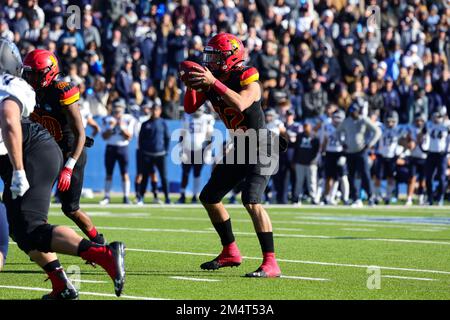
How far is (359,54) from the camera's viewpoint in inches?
995

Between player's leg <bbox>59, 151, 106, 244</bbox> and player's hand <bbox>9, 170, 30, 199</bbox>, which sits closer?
player's hand <bbox>9, 170, 30, 199</bbox>

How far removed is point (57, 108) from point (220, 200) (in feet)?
5.03

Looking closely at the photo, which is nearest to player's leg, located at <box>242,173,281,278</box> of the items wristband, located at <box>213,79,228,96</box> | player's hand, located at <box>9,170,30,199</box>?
wristband, located at <box>213,79,228,96</box>

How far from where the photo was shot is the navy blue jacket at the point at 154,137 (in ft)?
67.2

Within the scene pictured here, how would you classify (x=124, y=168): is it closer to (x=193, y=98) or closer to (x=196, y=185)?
(x=196, y=185)

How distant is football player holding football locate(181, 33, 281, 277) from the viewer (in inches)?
351

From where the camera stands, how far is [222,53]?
359 inches

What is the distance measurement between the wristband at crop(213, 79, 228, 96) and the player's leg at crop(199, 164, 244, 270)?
85 cm

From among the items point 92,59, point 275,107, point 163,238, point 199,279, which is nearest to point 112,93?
point 92,59

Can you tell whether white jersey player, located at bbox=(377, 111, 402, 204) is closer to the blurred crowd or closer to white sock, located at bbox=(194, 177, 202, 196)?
the blurred crowd

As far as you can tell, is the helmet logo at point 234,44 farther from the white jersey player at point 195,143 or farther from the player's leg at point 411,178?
the player's leg at point 411,178

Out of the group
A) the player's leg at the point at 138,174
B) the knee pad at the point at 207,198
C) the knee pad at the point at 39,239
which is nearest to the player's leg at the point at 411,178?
the player's leg at the point at 138,174

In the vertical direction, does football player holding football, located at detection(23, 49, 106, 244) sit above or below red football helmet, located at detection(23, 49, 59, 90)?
below

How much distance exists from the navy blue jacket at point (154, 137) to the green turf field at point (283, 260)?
11.8 ft
